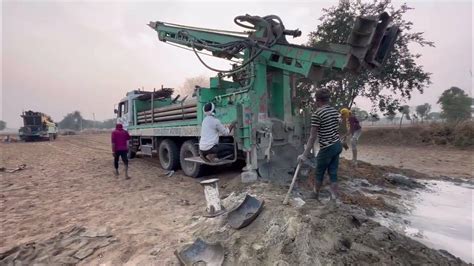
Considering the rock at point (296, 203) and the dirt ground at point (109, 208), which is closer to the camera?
the dirt ground at point (109, 208)

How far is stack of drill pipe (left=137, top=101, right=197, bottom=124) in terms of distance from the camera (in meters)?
7.45

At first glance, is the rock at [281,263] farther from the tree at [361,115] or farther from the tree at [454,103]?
the tree at [454,103]

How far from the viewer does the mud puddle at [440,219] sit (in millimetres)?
3362

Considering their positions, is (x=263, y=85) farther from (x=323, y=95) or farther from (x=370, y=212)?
(x=370, y=212)

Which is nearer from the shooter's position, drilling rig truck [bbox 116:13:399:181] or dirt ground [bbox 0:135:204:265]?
dirt ground [bbox 0:135:204:265]

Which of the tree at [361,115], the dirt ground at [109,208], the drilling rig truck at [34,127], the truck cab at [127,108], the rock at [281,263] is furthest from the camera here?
the drilling rig truck at [34,127]

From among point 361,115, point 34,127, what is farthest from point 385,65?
point 34,127

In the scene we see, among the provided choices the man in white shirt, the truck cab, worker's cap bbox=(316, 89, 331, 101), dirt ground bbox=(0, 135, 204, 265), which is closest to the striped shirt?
worker's cap bbox=(316, 89, 331, 101)

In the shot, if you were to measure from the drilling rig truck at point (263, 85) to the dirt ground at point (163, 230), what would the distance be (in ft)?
3.41

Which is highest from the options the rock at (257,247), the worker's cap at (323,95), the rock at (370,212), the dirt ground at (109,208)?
the worker's cap at (323,95)

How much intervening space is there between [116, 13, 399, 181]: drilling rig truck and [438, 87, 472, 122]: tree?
27489 millimetres

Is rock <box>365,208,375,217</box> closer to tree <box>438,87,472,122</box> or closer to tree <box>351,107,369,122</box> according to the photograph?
tree <box>351,107,369,122</box>

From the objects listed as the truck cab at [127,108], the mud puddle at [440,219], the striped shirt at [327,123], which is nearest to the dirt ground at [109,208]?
the striped shirt at [327,123]

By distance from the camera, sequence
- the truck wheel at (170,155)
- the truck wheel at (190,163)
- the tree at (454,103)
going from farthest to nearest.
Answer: the tree at (454,103)
the truck wheel at (170,155)
the truck wheel at (190,163)
